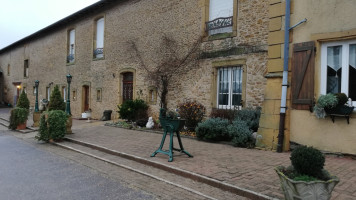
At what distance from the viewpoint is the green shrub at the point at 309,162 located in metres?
3.33

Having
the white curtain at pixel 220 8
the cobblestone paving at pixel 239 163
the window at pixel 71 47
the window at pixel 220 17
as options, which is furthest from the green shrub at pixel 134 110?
the window at pixel 71 47

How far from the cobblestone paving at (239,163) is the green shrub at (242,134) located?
26 cm

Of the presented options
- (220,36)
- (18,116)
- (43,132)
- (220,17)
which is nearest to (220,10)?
(220,17)

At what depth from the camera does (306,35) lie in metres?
6.65

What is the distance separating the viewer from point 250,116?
8367 millimetres

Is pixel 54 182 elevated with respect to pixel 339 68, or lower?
lower

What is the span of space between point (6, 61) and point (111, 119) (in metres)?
25.3

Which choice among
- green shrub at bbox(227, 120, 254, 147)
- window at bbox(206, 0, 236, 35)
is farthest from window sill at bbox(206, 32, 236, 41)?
green shrub at bbox(227, 120, 254, 147)

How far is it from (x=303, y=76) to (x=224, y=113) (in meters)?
3.30

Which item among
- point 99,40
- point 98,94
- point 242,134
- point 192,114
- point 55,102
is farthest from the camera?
point 99,40

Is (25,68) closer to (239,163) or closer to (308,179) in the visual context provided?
(239,163)

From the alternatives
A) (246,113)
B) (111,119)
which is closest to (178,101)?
(246,113)

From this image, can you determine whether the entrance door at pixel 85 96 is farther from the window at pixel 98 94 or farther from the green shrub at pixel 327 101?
the green shrub at pixel 327 101

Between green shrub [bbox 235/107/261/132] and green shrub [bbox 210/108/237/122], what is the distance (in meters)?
0.37
